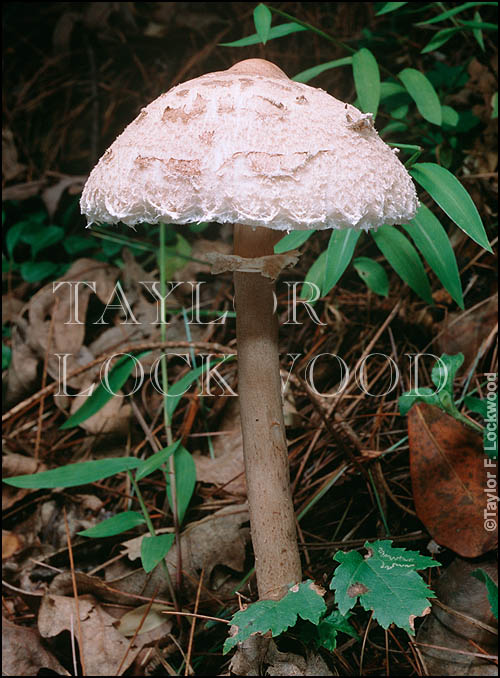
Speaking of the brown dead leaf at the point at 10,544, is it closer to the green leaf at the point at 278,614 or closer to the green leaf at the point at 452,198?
the green leaf at the point at 278,614

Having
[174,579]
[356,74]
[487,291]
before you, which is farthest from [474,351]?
[174,579]

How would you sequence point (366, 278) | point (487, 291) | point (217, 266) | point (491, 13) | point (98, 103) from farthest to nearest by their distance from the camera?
point (98, 103)
point (491, 13)
point (487, 291)
point (366, 278)
point (217, 266)

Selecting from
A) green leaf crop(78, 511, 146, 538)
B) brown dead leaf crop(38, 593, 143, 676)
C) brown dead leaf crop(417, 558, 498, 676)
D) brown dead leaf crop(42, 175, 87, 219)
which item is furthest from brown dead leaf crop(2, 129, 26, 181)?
brown dead leaf crop(417, 558, 498, 676)

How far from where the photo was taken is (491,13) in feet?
10.3

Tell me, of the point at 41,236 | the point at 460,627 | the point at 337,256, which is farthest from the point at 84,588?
the point at 41,236

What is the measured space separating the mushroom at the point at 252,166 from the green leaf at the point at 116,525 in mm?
937

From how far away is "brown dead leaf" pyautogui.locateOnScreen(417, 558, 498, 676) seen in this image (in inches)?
65.7

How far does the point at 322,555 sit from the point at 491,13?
3.16 metres

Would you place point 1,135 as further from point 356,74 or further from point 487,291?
point 487,291

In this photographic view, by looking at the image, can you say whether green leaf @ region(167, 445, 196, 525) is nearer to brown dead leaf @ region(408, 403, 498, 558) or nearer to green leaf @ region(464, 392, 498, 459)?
brown dead leaf @ region(408, 403, 498, 558)

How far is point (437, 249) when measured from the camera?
74.0 inches

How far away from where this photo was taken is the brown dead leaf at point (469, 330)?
93.8 inches

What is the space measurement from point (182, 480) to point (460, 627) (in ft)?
3.42

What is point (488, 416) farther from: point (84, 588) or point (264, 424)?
point (84, 588)
